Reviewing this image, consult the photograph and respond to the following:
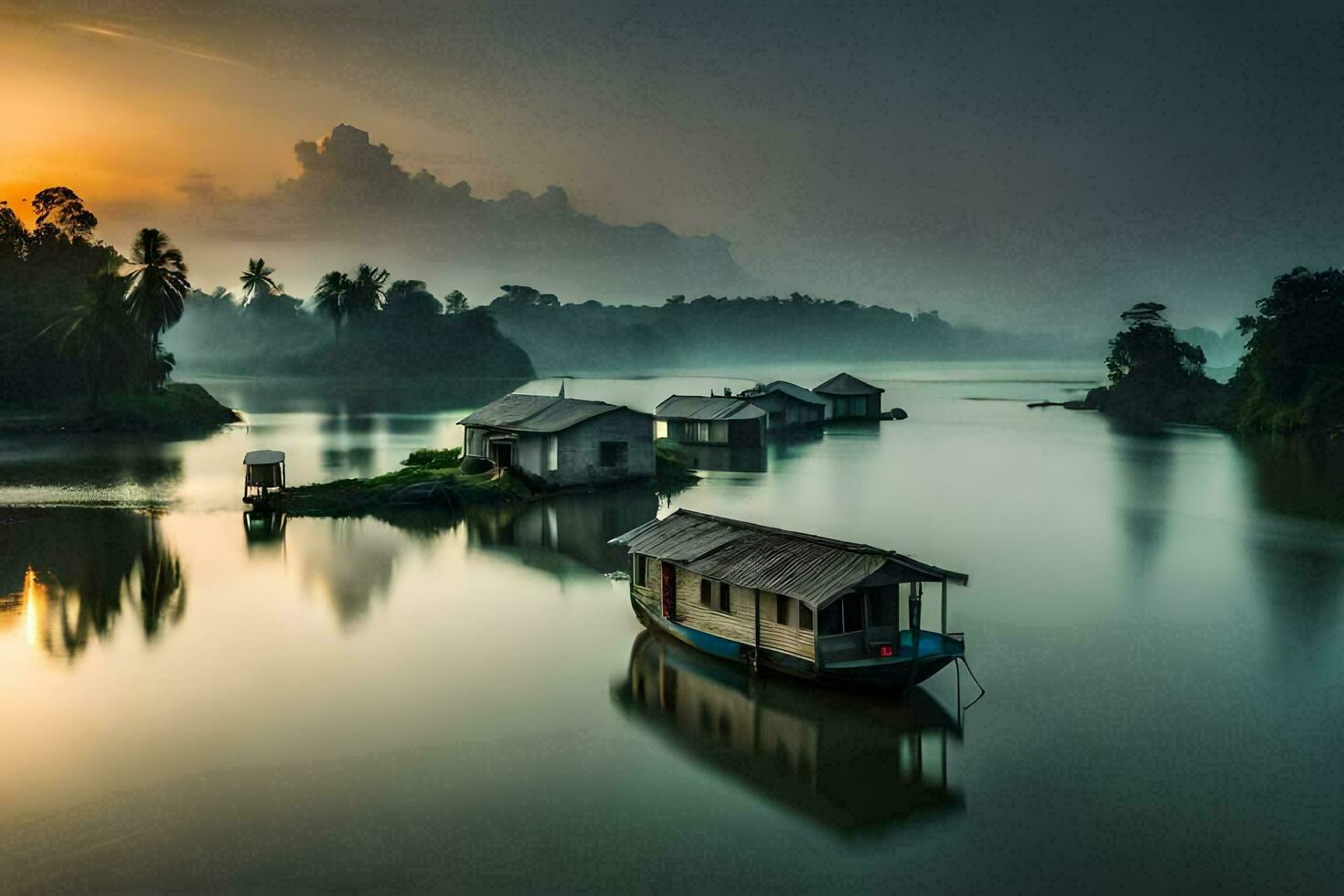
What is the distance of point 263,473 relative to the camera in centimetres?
4009

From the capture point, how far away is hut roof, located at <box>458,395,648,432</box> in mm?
42219

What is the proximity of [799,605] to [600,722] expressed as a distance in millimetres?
4123

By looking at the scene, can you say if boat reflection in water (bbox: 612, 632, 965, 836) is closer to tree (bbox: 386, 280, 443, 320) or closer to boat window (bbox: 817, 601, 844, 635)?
boat window (bbox: 817, 601, 844, 635)

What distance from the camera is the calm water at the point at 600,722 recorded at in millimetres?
14195

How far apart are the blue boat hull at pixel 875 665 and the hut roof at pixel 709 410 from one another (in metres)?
40.9

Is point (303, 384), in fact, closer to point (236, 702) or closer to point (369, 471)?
point (369, 471)

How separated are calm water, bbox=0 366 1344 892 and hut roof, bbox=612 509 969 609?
2094 millimetres

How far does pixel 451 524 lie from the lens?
121ft

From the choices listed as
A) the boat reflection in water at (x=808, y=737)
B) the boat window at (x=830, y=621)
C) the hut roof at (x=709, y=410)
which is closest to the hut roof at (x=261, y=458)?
the boat reflection in water at (x=808, y=737)

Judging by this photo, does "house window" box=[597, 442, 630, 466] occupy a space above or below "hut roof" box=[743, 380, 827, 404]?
below

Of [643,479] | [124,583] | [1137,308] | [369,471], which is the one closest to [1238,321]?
[1137,308]

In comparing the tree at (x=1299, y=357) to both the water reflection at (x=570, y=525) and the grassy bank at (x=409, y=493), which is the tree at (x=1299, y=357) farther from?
the grassy bank at (x=409, y=493)

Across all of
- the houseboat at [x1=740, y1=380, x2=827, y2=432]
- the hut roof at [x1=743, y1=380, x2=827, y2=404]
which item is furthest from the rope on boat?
the hut roof at [x1=743, y1=380, x2=827, y2=404]

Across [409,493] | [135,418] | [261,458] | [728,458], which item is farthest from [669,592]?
[135,418]
